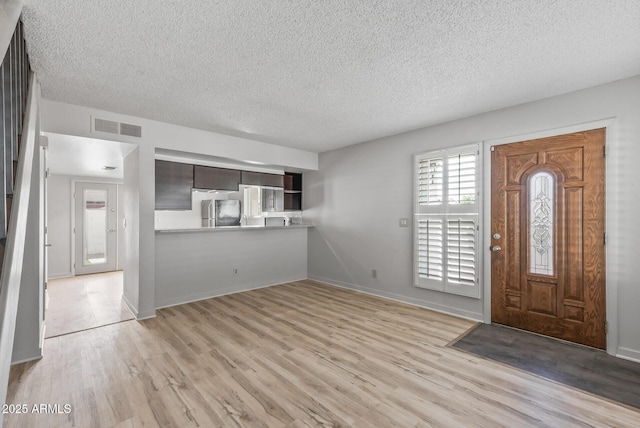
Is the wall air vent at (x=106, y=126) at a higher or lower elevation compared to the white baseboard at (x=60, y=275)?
higher

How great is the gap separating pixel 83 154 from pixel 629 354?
6.79 meters

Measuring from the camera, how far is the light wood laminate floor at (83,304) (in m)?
3.51

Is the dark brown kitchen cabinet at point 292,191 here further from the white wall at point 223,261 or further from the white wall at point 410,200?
the white wall at point 223,261

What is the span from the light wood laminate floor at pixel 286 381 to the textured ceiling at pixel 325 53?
102 inches

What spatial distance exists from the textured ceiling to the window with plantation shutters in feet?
2.29

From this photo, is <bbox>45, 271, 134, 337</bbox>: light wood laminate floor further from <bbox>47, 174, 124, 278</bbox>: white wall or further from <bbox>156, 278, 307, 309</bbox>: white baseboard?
<bbox>156, 278, 307, 309</bbox>: white baseboard

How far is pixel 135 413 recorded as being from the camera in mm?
1934

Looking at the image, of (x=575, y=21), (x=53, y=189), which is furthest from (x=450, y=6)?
(x=53, y=189)

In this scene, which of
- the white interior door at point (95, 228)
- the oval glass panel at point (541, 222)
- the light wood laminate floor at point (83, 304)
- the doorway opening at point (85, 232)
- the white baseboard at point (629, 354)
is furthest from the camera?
the white interior door at point (95, 228)

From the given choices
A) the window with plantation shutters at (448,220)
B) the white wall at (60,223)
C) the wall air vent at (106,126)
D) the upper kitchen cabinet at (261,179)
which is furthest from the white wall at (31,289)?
the white wall at (60,223)

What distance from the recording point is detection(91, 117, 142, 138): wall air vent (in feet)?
11.2

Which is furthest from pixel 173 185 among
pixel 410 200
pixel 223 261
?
pixel 410 200

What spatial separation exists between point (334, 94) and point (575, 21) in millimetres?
1891

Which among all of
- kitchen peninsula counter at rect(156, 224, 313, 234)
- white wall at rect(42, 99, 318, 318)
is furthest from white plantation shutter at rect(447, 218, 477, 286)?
white wall at rect(42, 99, 318, 318)
